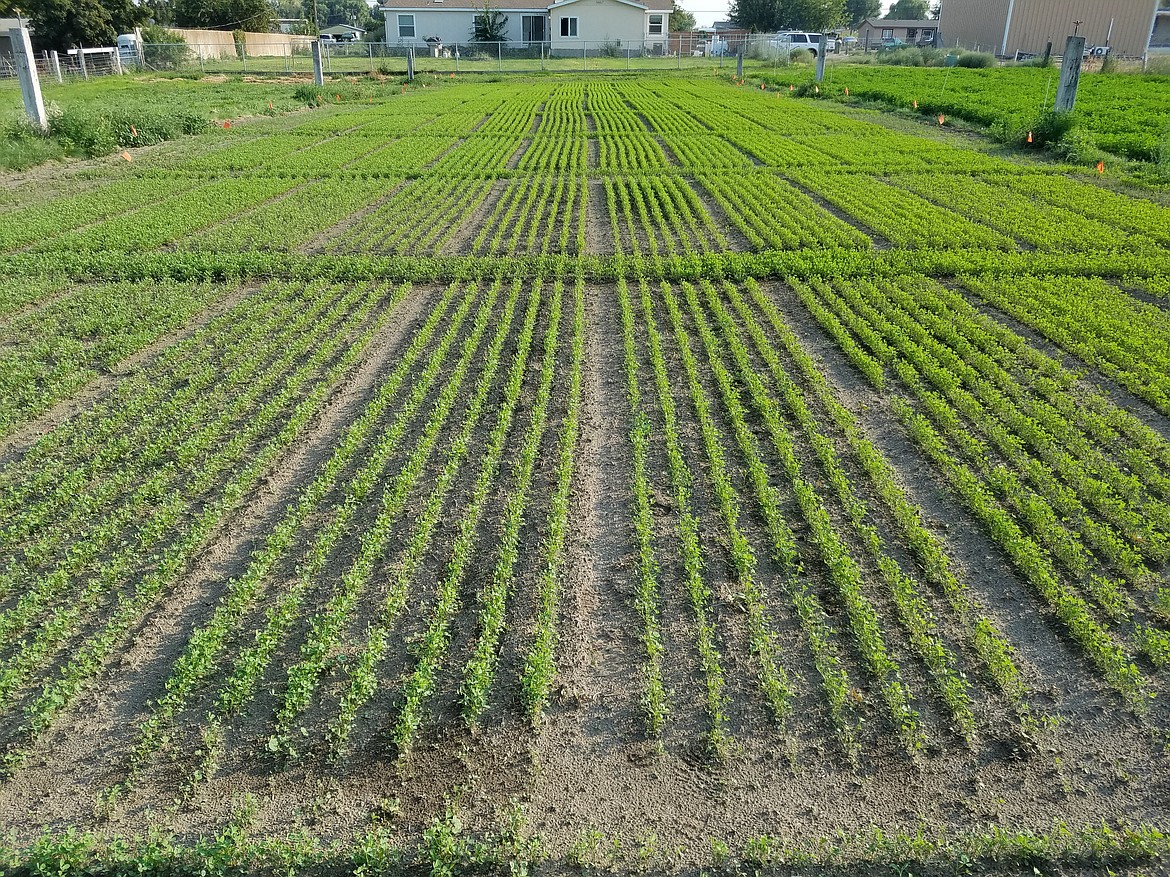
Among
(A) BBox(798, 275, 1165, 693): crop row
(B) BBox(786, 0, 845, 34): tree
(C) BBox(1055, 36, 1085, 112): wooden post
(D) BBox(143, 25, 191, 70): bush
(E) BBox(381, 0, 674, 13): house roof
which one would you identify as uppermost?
(B) BBox(786, 0, 845, 34): tree

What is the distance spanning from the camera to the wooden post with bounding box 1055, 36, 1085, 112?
69.3 ft

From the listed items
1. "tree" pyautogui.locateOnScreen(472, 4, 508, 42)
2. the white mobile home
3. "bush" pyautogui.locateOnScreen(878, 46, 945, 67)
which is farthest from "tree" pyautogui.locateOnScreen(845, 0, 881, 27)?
"bush" pyautogui.locateOnScreen(878, 46, 945, 67)

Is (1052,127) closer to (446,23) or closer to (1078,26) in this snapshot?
(1078,26)

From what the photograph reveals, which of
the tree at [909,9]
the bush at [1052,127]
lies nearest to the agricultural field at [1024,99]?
the bush at [1052,127]

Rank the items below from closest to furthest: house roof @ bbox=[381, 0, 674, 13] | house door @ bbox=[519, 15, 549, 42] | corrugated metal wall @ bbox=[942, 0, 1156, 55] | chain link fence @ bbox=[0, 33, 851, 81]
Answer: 1. chain link fence @ bbox=[0, 33, 851, 81]
2. corrugated metal wall @ bbox=[942, 0, 1156, 55]
3. house roof @ bbox=[381, 0, 674, 13]
4. house door @ bbox=[519, 15, 549, 42]

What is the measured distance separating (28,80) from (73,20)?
108 feet

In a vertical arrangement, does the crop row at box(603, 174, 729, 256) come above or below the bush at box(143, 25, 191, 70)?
below

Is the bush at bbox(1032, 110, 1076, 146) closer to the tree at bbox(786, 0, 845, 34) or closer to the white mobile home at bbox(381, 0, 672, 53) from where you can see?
the white mobile home at bbox(381, 0, 672, 53)

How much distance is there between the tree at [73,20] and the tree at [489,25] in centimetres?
2254

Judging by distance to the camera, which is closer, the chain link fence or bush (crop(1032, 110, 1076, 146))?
bush (crop(1032, 110, 1076, 146))

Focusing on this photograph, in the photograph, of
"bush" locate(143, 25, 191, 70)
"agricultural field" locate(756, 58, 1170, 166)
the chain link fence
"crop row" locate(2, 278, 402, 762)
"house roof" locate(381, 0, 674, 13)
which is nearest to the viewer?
"crop row" locate(2, 278, 402, 762)

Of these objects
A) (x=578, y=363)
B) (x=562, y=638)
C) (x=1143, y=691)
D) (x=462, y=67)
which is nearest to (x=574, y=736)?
(x=562, y=638)

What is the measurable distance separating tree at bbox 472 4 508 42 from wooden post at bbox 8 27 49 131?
42.4 metres

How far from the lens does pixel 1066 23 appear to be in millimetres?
49719
